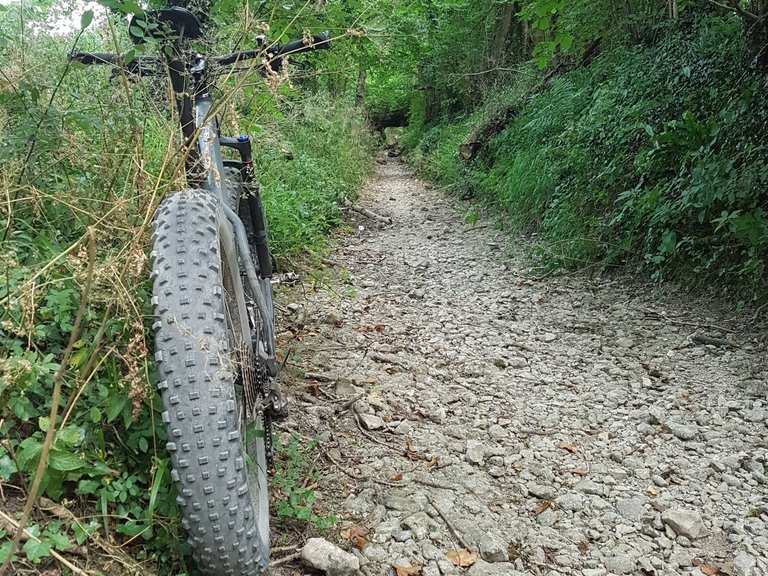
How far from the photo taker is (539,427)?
2.77m

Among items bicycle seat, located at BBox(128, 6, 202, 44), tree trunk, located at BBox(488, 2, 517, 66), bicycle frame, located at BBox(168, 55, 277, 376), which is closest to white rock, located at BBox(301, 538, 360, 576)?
bicycle frame, located at BBox(168, 55, 277, 376)

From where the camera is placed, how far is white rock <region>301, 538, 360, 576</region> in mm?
1780

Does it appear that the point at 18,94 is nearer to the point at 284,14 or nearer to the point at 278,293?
the point at 284,14

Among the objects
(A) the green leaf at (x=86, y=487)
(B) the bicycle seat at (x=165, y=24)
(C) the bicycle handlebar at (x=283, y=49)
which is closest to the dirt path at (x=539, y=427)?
(A) the green leaf at (x=86, y=487)

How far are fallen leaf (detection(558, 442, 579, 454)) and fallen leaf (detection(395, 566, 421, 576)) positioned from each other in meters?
1.03

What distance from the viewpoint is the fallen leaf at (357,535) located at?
198cm

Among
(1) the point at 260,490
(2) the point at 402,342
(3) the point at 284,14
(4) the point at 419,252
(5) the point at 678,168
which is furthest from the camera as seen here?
(4) the point at 419,252

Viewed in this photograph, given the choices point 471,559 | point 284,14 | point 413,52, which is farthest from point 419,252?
point 413,52

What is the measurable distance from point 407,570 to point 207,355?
3.51 ft

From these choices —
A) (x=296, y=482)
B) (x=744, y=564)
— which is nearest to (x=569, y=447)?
(x=744, y=564)

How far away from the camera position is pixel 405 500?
2.21 meters

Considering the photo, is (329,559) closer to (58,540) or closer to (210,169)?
(58,540)

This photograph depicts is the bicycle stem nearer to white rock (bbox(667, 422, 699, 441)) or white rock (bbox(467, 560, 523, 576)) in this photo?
white rock (bbox(467, 560, 523, 576))

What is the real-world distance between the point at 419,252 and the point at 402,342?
247cm
